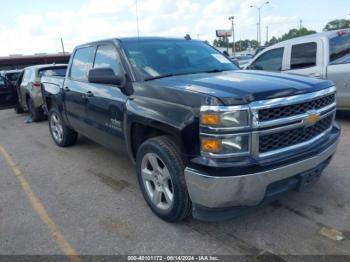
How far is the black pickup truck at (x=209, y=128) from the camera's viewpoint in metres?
2.66

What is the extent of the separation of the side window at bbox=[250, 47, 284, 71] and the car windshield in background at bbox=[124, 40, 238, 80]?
290 centimetres

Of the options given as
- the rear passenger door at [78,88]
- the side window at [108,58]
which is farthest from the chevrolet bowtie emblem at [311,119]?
the rear passenger door at [78,88]

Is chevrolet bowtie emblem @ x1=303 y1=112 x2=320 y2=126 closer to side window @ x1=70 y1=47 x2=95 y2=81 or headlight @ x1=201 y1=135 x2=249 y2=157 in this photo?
headlight @ x1=201 y1=135 x2=249 y2=157

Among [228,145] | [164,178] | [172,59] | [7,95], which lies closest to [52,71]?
[7,95]

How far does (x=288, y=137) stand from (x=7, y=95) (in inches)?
385

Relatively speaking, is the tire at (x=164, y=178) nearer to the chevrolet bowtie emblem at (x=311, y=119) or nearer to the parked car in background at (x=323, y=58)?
the chevrolet bowtie emblem at (x=311, y=119)

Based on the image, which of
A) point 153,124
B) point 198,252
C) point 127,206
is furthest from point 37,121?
point 198,252

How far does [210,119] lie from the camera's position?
265 cm

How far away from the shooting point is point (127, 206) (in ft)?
12.7

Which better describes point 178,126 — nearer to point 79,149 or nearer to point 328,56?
point 79,149

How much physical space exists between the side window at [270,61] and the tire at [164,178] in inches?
179

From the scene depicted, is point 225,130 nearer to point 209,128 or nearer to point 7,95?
point 209,128

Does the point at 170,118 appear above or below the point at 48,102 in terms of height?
above

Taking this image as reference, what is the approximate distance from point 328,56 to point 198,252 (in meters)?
4.96
